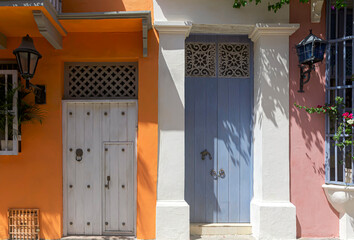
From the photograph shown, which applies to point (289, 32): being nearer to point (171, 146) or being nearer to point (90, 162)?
A: point (171, 146)

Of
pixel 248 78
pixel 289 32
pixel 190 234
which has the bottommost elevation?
pixel 190 234

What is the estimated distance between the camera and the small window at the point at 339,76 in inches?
178

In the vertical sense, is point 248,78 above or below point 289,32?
below

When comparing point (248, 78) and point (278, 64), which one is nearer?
point (278, 64)

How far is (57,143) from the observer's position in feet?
15.3

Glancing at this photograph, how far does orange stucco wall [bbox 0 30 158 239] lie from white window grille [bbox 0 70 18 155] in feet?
0.60

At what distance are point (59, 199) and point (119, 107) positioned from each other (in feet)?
5.50

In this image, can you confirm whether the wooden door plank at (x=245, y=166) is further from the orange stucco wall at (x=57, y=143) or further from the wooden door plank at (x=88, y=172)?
the wooden door plank at (x=88, y=172)

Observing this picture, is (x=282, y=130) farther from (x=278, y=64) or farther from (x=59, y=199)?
(x=59, y=199)

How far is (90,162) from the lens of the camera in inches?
188

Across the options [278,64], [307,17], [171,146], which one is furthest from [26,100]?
[307,17]

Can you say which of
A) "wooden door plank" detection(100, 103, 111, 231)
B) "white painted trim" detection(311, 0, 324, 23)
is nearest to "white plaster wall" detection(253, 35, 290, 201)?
"white painted trim" detection(311, 0, 324, 23)

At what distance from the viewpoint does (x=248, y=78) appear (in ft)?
16.4

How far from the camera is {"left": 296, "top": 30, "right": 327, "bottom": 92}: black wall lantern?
4.22m
